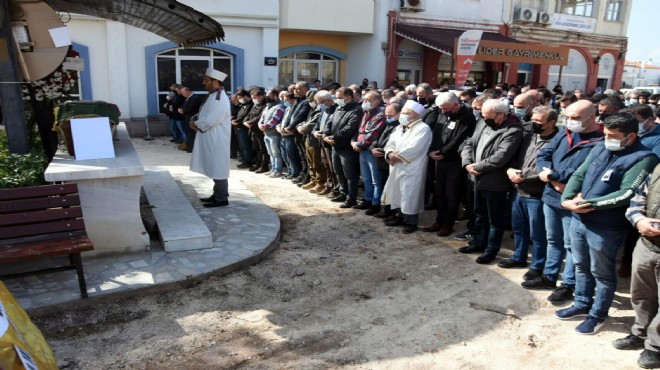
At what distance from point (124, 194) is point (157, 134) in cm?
992

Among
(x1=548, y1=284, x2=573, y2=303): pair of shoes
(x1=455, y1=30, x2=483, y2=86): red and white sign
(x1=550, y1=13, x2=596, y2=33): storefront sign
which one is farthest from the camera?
(x1=550, y1=13, x2=596, y2=33): storefront sign

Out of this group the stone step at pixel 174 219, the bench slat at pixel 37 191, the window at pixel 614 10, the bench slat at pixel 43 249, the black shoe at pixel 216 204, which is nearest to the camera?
the bench slat at pixel 43 249

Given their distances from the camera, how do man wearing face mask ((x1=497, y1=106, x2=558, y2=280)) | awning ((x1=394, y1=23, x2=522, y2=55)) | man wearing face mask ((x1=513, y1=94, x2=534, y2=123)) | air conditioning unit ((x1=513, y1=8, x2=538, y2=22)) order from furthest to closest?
air conditioning unit ((x1=513, y1=8, x2=538, y2=22)) < awning ((x1=394, y1=23, x2=522, y2=55)) < man wearing face mask ((x1=513, y1=94, x2=534, y2=123)) < man wearing face mask ((x1=497, y1=106, x2=558, y2=280))

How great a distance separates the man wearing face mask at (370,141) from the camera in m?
6.86

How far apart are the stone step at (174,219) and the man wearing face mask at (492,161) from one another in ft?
9.61

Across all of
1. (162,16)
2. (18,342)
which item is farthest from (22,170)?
(18,342)

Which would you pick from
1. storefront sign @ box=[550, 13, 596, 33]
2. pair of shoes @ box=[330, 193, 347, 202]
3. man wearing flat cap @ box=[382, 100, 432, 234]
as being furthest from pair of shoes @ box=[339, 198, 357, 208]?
storefront sign @ box=[550, 13, 596, 33]

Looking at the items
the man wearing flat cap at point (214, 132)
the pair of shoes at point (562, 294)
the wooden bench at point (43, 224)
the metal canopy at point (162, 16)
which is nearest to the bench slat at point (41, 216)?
the wooden bench at point (43, 224)

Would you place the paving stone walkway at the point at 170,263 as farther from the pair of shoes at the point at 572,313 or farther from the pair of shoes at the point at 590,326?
the pair of shoes at the point at 590,326

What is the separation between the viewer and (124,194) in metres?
5.00

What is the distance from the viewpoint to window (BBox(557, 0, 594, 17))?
21.4 m

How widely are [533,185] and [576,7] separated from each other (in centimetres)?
2103

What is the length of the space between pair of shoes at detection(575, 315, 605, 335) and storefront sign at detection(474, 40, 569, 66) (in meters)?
12.0

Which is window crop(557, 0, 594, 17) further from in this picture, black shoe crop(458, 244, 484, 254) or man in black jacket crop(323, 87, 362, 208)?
black shoe crop(458, 244, 484, 254)
